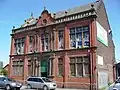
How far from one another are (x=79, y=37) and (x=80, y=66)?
14.7ft

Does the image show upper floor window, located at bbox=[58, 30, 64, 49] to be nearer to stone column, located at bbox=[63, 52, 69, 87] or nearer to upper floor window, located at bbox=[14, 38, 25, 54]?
stone column, located at bbox=[63, 52, 69, 87]

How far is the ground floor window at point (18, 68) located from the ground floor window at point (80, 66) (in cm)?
1171

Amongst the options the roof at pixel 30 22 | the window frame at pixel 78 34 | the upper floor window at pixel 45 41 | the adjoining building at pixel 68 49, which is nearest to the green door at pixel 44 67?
the adjoining building at pixel 68 49

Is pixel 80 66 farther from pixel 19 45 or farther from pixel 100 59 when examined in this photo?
pixel 19 45

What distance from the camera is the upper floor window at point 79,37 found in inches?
1139

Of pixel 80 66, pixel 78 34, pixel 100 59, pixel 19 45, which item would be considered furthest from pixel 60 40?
pixel 19 45

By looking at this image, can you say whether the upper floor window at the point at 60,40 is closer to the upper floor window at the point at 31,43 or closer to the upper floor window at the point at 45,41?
the upper floor window at the point at 45,41

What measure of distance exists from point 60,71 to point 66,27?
7.13 metres

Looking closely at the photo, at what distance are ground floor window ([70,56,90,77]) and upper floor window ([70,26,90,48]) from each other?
201 cm

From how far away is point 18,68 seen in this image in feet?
124

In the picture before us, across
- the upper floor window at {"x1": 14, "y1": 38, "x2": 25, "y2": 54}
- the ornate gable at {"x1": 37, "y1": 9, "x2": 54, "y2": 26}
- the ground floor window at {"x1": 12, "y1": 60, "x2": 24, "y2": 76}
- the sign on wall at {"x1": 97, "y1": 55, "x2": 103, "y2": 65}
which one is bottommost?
the ground floor window at {"x1": 12, "y1": 60, "x2": 24, "y2": 76}

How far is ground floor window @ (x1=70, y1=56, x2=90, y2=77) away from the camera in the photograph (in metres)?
28.0

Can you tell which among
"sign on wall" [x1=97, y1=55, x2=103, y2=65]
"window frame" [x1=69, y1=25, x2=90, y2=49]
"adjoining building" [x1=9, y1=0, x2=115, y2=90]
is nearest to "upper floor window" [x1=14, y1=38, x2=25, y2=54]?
"adjoining building" [x1=9, y1=0, x2=115, y2=90]

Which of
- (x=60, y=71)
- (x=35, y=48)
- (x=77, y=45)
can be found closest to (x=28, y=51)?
(x=35, y=48)
